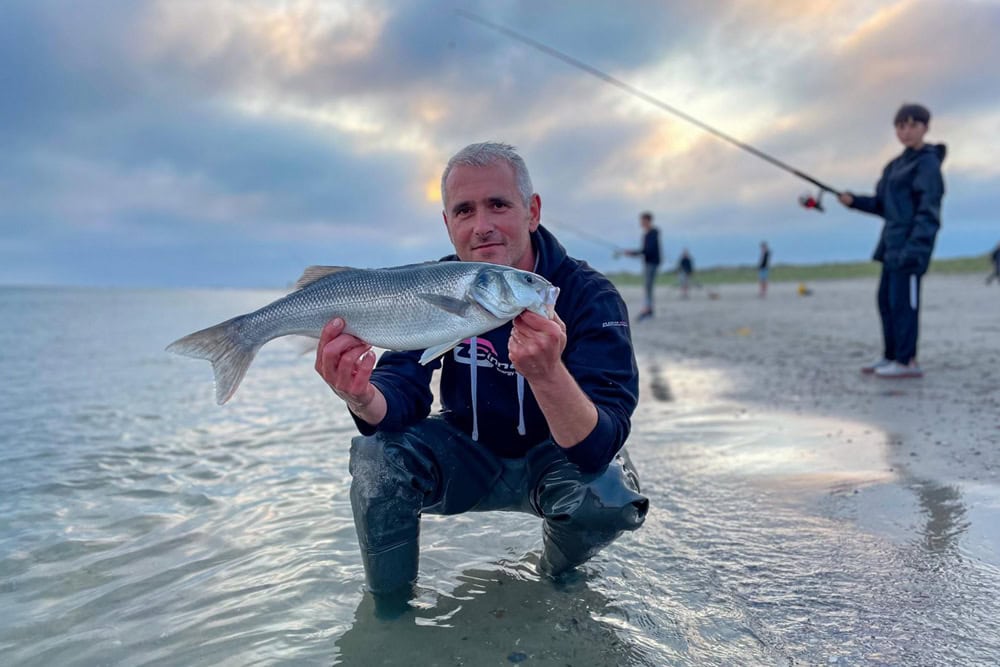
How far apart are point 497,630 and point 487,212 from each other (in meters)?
1.88

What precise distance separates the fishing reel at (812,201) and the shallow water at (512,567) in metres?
4.11

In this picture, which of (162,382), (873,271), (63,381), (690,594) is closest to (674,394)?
(690,594)

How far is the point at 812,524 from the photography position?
3795 millimetres

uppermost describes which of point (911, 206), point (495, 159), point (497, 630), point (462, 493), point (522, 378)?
point (911, 206)

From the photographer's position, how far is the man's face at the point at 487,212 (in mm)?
3172

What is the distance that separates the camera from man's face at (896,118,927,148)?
298 inches

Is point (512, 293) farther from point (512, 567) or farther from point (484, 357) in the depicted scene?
point (512, 567)

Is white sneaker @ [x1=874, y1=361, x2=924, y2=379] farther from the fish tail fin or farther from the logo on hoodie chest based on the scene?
the fish tail fin

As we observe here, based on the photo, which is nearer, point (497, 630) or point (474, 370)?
point (497, 630)

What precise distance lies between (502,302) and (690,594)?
66.2 inches

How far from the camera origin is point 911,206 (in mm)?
7840

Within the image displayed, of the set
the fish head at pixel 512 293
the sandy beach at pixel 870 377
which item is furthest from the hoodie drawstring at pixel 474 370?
the sandy beach at pixel 870 377

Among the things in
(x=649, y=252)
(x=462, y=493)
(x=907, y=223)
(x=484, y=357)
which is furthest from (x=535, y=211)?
(x=649, y=252)

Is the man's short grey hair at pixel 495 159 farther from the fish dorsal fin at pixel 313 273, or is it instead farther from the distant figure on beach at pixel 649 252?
the distant figure on beach at pixel 649 252
